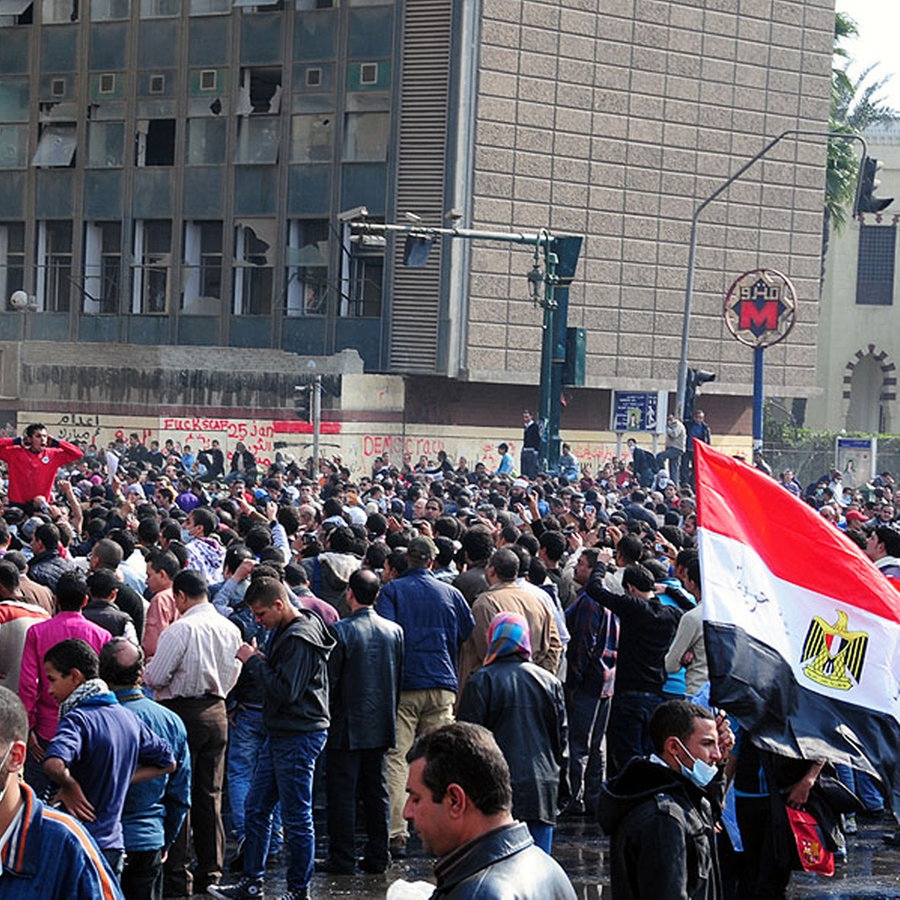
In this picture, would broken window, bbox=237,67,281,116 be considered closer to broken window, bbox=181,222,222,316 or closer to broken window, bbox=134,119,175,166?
broken window, bbox=134,119,175,166

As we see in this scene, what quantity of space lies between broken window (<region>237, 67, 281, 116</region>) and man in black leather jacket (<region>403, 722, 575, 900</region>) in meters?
45.0

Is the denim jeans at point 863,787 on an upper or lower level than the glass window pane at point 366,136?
lower

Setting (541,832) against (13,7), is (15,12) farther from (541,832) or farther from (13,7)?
(541,832)

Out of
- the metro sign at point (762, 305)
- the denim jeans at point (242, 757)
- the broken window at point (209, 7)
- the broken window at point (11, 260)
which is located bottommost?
the denim jeans at point (242, 757)

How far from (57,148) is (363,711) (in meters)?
42.4

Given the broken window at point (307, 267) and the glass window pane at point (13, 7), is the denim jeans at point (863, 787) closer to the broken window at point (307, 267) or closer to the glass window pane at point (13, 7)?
the broken window at point (307, 267)

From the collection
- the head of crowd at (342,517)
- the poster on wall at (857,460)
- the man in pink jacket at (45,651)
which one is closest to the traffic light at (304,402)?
the head of crowd at (342,517)

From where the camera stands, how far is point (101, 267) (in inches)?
2013

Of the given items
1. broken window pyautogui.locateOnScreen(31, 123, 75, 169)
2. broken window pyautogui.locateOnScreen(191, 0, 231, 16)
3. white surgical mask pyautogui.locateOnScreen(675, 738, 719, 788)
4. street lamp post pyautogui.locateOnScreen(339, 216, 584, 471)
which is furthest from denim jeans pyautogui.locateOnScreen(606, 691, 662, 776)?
broken window pyautogui.locateOnScreen(31, 123, 75, 169)

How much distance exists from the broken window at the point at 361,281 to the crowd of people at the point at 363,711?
30702 millimetres

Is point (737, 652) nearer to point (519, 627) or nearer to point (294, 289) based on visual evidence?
point (519, 627)

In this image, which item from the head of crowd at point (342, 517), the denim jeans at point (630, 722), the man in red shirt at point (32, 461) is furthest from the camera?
the man in red shirt at point (32, 461)

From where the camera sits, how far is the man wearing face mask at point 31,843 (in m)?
4.44

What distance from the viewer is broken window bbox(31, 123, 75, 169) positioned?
167 feet
